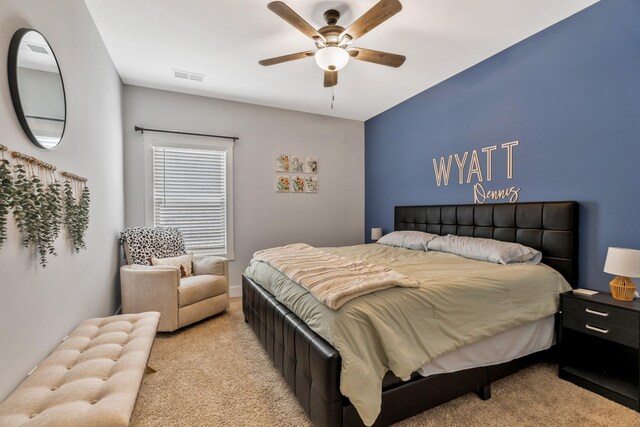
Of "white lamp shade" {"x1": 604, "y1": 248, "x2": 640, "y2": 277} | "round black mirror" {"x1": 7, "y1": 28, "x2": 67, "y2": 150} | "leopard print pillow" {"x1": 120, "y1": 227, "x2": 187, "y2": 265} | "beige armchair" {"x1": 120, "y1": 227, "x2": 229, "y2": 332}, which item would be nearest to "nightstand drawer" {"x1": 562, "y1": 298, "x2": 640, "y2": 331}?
"white lamp shade" {"x1": 604, "y1": 248, "x2": 640, "y2": 277}

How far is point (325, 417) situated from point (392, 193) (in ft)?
11.7

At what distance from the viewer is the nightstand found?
192 cm

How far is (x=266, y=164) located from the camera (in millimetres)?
4504

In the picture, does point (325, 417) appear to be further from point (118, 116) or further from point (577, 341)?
point (118, 116)

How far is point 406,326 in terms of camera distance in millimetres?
1671

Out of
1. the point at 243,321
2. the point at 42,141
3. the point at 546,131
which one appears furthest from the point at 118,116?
the point at 546,131

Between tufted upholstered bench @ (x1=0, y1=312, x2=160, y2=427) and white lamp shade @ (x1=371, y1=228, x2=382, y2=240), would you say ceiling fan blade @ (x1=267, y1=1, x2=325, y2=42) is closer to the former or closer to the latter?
tufted upholstered bench @ (x1=0, y1=312, x2=160, y2=427)

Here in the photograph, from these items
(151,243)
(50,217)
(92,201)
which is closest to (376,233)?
(151,243)

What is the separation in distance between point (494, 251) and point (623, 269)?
2.63 feet

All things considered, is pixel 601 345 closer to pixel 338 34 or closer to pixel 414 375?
pixel 414 375

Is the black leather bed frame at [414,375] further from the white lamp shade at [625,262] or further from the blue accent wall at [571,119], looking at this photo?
the white lamp shade at [625,262]

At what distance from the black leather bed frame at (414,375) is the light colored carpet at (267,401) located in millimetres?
103

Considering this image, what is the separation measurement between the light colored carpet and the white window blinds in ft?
6.08

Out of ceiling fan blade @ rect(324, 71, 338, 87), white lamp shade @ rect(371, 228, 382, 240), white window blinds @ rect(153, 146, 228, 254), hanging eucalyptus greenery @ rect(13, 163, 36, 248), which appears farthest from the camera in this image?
white lamp shade @ rect(371, 228, 382, 240)
